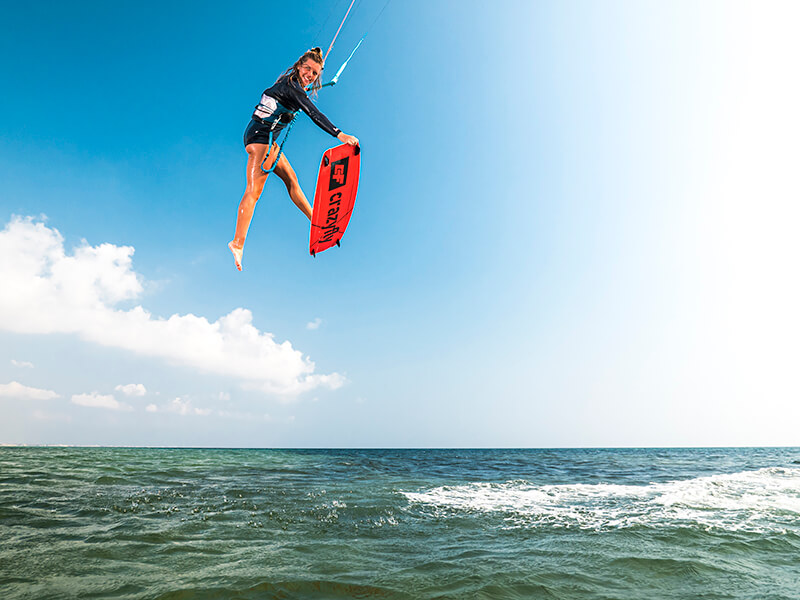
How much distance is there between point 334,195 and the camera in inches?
180

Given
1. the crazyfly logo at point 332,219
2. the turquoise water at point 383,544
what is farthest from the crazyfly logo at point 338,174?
the turquoise water at point 383,544

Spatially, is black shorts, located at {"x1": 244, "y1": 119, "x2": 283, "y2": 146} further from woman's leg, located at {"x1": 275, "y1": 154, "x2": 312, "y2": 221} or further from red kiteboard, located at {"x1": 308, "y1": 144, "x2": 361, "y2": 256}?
red kiteboard, located at {"x1": 308, "y1": 144, "x2": 361, "y2": 256}

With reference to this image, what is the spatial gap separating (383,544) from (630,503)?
7.53 meters

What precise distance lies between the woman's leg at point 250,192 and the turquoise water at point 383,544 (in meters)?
3.68

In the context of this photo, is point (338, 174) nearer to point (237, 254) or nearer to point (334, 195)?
point (334, 195)

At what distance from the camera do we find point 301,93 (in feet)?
14.5

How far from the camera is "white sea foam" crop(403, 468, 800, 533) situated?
8703 mm

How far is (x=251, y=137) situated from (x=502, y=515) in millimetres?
8812

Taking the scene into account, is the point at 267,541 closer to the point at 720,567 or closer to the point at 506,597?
the point at 506,597

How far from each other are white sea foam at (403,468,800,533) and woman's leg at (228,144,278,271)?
7.42 m

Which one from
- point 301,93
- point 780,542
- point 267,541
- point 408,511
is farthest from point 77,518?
point 780,542

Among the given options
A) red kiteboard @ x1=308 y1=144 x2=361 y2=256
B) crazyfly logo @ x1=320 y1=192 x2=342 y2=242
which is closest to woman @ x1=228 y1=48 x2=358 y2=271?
red kiteboard @ x1=308 y1=144 x2=361 y2=256

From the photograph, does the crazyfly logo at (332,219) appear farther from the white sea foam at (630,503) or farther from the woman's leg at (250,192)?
the white sea foam at (630,503)

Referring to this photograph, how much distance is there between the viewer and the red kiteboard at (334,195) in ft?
14.7
